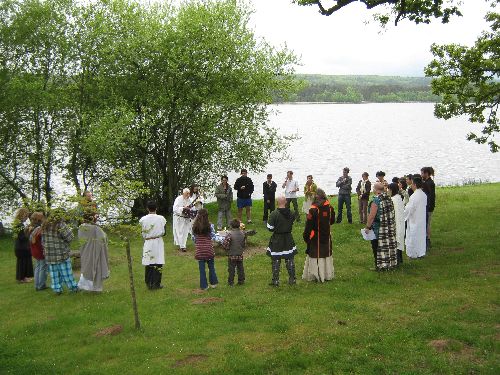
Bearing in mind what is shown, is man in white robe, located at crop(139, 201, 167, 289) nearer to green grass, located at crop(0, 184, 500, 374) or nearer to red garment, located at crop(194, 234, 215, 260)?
green grass, located at crop(0, 184, 500, 374)

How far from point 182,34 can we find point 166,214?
8.83m

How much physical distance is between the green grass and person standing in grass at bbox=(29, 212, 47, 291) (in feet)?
1.18

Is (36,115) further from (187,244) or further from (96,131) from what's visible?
(187,244)

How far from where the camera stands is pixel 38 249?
13.8 m

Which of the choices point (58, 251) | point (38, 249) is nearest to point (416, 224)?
point (58, 251)

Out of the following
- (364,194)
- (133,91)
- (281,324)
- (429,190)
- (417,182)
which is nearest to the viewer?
(281,324)

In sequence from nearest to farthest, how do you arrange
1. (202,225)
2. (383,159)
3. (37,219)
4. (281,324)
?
(281,324), (202,225), (37,219), (383,159)

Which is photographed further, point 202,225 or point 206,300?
point 202,225

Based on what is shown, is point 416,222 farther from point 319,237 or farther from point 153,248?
point 153,248

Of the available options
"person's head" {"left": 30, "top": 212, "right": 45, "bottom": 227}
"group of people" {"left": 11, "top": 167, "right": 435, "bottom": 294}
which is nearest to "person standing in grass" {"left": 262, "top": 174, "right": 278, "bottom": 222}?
"group of people" {"left": 11, "top": 167, "right": 435, "bottom": 294}

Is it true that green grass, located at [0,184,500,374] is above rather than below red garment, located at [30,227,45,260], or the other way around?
below

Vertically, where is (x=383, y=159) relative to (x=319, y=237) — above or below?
above

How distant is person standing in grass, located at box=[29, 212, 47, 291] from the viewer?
13828mm

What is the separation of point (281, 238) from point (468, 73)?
9474 millimetres
